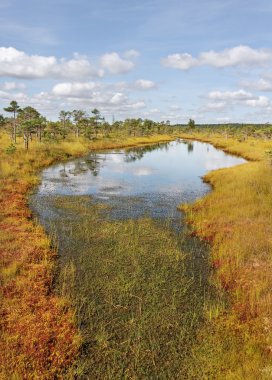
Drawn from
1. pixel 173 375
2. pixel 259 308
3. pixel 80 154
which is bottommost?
pixel 173 375

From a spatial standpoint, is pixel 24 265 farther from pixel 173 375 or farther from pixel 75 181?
pixel 75 181

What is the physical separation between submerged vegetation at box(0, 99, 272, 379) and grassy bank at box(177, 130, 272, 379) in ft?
0.15

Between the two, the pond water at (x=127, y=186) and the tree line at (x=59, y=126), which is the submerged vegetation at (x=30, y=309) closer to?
the pond water at (x=127, y=186)

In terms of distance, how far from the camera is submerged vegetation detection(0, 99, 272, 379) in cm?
880

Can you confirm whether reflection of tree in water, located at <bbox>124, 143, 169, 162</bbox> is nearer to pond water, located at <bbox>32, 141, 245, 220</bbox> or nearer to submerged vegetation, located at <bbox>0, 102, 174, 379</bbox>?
pond water, located at <bbox>32, 141, 245, 220</bbox>

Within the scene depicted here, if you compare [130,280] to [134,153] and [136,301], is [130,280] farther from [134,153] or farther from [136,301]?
[134,153]

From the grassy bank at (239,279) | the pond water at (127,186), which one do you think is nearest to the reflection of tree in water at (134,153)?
the pond water at (127,186)

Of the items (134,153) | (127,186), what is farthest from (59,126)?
(127,186)

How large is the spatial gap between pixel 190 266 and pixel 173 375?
675 cm

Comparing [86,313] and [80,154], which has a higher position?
[80,154]

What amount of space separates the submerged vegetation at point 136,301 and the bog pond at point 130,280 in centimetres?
4

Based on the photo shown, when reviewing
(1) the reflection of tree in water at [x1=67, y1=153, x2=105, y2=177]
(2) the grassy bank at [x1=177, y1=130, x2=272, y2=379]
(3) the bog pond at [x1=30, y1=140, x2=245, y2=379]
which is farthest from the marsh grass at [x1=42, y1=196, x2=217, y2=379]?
(1) the reflection of tree in water at [x1=67, y1=153, x2=105, y2=177]

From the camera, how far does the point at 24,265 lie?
13883 mm

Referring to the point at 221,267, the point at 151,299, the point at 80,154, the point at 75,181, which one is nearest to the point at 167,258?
the point at 221,267
